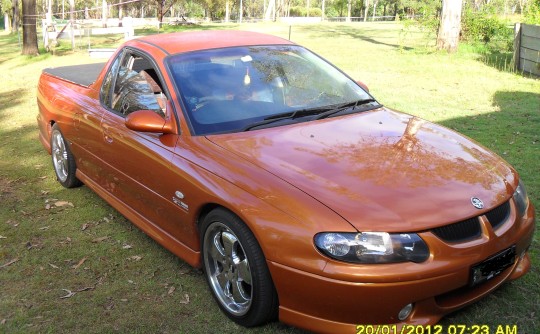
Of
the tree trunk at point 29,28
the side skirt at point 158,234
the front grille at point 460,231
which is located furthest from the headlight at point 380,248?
the tree trunk at point 29,28

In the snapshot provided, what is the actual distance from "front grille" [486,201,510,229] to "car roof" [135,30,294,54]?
228 cm

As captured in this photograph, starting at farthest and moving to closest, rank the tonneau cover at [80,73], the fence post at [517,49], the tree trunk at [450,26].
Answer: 1. the tree trunk at [450,26]
2. the fence post at [517,49]
3. the tonneau cover at [80,73]

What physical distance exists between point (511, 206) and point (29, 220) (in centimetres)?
403

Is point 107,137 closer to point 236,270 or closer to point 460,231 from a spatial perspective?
point 236,270

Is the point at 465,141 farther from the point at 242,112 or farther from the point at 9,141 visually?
the point at 9,141

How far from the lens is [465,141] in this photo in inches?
141

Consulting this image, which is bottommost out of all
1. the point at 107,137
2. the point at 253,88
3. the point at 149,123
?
the point at 107,137

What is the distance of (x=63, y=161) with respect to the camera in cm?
561

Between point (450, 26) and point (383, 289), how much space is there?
44.5ft

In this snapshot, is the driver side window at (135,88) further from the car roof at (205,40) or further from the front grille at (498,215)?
the front grille at (498,215)

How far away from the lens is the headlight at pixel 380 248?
2.48 metres

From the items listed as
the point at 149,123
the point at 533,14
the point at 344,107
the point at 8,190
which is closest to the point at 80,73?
the point at 8,190

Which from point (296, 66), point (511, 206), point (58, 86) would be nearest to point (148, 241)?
point (296, 66)

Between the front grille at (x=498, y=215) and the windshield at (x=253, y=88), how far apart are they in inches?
53.8
